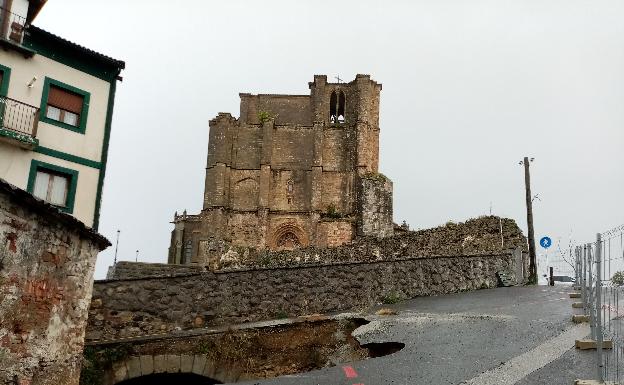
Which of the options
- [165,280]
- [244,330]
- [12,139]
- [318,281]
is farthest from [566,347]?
[12,139]

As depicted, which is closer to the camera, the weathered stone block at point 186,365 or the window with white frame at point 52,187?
the weathered stone block at point 186,365

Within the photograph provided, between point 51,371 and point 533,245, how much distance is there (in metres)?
23.9

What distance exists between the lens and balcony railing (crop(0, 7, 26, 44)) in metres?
17.3

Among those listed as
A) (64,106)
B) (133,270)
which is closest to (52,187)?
(64,106)

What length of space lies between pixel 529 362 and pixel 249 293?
315 inches

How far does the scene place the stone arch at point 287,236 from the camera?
133 ft

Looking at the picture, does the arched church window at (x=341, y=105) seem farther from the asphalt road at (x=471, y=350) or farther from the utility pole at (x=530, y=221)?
the asphalt road at (x=471, y=350)

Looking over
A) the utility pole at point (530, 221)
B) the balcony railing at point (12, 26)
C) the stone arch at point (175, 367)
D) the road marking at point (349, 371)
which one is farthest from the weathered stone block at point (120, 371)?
the utility pole at point (530, 221)

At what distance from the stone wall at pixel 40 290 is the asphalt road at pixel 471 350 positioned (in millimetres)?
2913

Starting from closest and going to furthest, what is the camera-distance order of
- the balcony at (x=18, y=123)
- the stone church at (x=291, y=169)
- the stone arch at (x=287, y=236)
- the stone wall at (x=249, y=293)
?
the stone wall at (x=249, y=293), the balcony at (x=18, y=123), the stone church at (x=291, y=169), the stone arch at (x=287, y=236)

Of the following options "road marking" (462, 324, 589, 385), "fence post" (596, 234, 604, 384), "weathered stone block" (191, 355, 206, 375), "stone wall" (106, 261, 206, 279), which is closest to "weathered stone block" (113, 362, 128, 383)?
"weathered stone block" (191, 355, 206, 375)

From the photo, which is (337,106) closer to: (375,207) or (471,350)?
(375,207)

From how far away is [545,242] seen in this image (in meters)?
26.9

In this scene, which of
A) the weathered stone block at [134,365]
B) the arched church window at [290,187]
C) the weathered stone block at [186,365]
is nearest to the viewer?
the weathered stone block at [134,365]
